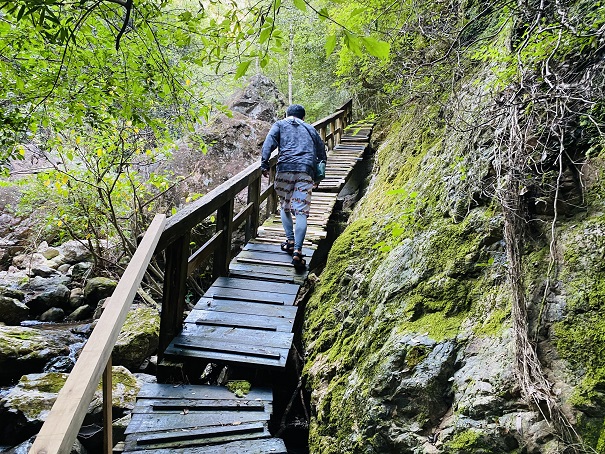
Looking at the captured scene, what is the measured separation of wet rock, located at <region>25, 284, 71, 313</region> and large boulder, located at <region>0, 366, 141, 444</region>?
144 inches

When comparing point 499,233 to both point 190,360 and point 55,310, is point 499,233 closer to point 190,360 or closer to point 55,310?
point 190,360

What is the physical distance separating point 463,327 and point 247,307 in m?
2.69

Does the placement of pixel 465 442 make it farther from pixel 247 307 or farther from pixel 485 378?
pixel 247 307

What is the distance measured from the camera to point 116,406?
4.02 m

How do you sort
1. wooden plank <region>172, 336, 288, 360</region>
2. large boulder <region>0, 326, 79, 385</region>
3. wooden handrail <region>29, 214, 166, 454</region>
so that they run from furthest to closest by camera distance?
1. large boulder <region>0, 326, 79, 385</region>
2. wooden plank <region>172, 336, 288, 360</region>
3. wooden handrail <region>29, 214, 166, 454</region>

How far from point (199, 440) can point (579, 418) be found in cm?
230

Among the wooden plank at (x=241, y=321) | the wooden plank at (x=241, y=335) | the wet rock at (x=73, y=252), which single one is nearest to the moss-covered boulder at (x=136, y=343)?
the wooden plank at (x=241, y=321)

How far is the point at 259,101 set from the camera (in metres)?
13.8

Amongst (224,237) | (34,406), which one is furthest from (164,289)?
(34,406)

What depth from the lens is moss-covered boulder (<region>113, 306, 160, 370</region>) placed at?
17.2 feet

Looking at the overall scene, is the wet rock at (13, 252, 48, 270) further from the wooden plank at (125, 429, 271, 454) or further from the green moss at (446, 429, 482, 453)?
the green moss at (446, 429, 482, 453)

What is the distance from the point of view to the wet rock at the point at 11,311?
7027 millimetres

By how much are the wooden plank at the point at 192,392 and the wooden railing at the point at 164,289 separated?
0.33 meters

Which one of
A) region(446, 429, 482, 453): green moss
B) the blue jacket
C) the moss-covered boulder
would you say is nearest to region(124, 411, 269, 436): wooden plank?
region(446, 429, 482, 453): green moss
